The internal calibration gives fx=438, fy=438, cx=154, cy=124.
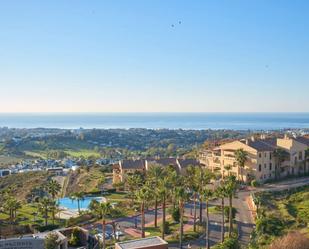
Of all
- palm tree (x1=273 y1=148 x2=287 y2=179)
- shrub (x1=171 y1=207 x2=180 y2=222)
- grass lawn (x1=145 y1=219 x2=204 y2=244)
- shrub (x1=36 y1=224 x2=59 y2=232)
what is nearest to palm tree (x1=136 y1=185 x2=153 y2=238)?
grass lawn (x1=145 y1=219 x2=204 y2=244)

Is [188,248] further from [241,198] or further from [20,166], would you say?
[20,166]

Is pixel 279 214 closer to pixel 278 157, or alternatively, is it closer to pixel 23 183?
pixel 278 157

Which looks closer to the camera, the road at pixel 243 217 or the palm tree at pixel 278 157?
the road at pixel 243 217

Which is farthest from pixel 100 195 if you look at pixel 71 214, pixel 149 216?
pixel 149 216

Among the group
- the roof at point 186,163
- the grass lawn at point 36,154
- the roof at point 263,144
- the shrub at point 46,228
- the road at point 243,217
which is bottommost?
the grass lawn at point 36,154

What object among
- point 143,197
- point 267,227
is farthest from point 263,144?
point 143,197

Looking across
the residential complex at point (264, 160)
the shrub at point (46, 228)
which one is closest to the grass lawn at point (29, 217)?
the shrub at point (46, 228)

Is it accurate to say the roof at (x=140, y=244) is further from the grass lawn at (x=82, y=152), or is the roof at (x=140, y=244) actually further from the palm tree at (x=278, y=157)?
the grass lawn at (x=82, y=152)

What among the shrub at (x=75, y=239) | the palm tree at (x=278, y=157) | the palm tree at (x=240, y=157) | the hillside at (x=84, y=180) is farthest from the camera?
the hillside at (x=84, y=180)
